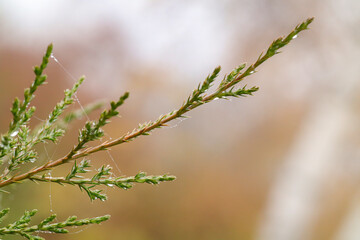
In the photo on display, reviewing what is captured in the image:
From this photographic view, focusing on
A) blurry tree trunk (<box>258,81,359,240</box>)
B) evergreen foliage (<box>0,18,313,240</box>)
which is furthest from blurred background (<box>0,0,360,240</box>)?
evergreen foliage (<box>0,18,313,240</box>)

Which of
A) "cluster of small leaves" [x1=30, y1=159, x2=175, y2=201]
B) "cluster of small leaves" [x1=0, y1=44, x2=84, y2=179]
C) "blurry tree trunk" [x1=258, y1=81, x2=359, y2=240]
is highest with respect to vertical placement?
"blurry tree trunk" [x1=258, y1=81, x2=359, y2=240]

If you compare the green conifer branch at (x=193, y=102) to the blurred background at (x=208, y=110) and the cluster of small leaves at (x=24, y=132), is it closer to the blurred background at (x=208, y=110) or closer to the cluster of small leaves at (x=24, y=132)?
the cluster of small leaves at (x=24, y=132)

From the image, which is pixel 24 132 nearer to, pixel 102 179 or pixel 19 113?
pixel 19 113

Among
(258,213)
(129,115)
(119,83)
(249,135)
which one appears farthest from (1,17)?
(258,213)

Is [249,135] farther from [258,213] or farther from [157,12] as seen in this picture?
[157,12]

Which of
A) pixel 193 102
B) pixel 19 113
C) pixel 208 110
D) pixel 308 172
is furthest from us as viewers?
pixel 208 110

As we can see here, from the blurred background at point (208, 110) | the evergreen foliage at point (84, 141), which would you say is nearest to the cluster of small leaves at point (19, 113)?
the evergreen foliage at point (84, 141)

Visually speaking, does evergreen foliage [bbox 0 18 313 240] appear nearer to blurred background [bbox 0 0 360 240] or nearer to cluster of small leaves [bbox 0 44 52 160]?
cluster of small leaves [bbox 0 44 52 160]

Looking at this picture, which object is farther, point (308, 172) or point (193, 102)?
point (308, 172)

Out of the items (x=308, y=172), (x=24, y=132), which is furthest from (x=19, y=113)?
(x=308, y=172)
